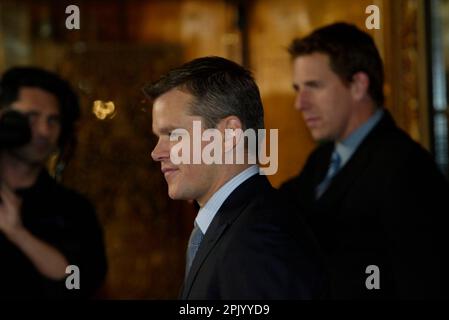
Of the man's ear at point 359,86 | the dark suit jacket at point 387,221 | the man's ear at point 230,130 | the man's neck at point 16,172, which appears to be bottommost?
the dark suit jacket at point 387,221

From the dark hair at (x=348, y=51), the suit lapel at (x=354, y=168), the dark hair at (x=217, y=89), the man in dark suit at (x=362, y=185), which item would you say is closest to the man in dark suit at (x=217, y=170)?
the dark hair at (x=217, y=89)

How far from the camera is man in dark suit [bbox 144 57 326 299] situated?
114 cm

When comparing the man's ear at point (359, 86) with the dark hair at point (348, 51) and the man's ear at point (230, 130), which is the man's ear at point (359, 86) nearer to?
the dark hair at point (348, 51)

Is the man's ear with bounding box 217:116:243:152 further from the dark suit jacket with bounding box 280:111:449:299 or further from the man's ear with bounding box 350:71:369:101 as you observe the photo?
the man's ear with bounding box 350:71:369:101

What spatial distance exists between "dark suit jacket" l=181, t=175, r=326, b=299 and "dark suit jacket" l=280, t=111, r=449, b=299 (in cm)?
60

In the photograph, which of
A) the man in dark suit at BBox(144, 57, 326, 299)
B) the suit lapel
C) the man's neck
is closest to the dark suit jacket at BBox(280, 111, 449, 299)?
the suit lapel

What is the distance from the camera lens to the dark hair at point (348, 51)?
202cm

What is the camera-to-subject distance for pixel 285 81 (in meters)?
2.93

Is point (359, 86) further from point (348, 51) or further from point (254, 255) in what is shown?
point (254, 255)

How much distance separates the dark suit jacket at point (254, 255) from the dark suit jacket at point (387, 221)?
1.97 ft

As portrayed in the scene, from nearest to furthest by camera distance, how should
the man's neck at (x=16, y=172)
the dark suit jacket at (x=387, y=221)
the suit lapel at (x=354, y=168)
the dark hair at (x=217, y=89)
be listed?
1. the dark hair at (x=217, y=89)
2. the dark suit jacket at (x=387, y=221)
3. the suit lapel at (x=354, y=168)
4. the man's neck at (x=16, y=172)
